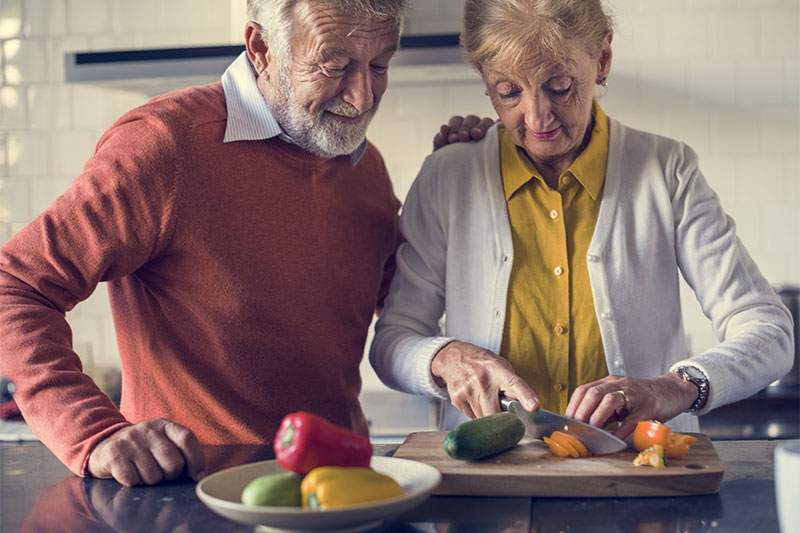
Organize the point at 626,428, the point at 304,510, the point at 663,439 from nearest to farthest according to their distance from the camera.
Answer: the point at 304,510, the point at 663,439, the point at 626,428

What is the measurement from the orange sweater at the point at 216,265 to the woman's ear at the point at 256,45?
0.31ft

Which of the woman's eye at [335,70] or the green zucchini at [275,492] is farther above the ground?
the woman's eye at [335,70]

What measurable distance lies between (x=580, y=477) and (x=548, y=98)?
0.67m

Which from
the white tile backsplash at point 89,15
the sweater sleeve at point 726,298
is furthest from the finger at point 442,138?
the white tile backsplash at point 89,15

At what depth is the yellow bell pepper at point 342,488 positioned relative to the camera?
0.91 metres

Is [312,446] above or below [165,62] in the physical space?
below

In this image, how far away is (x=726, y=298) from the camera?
1525mm

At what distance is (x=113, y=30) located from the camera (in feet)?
10.6

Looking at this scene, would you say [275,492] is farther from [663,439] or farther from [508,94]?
[508,94]

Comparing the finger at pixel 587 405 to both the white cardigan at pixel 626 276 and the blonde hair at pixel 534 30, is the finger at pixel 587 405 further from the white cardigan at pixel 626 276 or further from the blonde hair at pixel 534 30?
the blonde hair at pixel 534 30

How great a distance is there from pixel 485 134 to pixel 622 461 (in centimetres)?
79

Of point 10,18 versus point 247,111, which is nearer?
point 247,111

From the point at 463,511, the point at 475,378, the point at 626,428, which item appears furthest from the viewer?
the point at 475,378

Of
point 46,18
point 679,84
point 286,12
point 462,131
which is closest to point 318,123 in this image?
point 286,12
